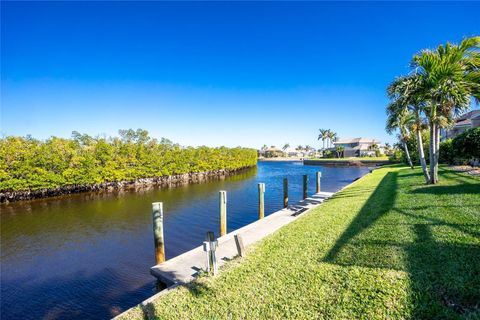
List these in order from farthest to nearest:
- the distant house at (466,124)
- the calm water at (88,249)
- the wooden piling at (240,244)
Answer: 1. the distant house at (466,124)
2. the calm water at (88,249)
3. the wooden piling at (240,244)

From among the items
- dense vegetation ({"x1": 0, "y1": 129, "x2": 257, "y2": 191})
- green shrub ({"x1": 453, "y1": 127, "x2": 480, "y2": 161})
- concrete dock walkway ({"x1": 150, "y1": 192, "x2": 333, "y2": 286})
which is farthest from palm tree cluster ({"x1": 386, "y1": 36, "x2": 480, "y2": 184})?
dense vegetation ({"x1": 0, "y1": 129, "x2": 257, "y2": 191})

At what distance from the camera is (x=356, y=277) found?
14.7 feet

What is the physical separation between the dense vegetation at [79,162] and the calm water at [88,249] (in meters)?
3.26

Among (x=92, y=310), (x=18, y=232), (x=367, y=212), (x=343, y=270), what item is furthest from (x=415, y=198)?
(x=18, y=232)

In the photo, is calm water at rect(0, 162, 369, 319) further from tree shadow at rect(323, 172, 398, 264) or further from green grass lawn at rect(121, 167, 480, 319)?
tree shadow at rect(323, 172, 398, 264)

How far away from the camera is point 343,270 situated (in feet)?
15.7

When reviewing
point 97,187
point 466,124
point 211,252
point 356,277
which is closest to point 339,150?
point 466,124

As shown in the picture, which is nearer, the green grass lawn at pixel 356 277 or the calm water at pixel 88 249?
the green grass lawn at pixel 356 277

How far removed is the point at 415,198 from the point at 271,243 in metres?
6.36

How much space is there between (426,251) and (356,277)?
1.76 meters

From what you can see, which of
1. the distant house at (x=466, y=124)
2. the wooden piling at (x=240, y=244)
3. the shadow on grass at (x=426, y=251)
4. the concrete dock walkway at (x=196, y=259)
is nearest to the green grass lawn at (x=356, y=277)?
the shadow on grass at (x=426, y=251)

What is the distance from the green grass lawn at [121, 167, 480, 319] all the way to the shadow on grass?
→ 0.01m

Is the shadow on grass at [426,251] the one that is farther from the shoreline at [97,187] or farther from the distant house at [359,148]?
the distant house at [359,148]

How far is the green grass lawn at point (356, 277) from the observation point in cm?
370
